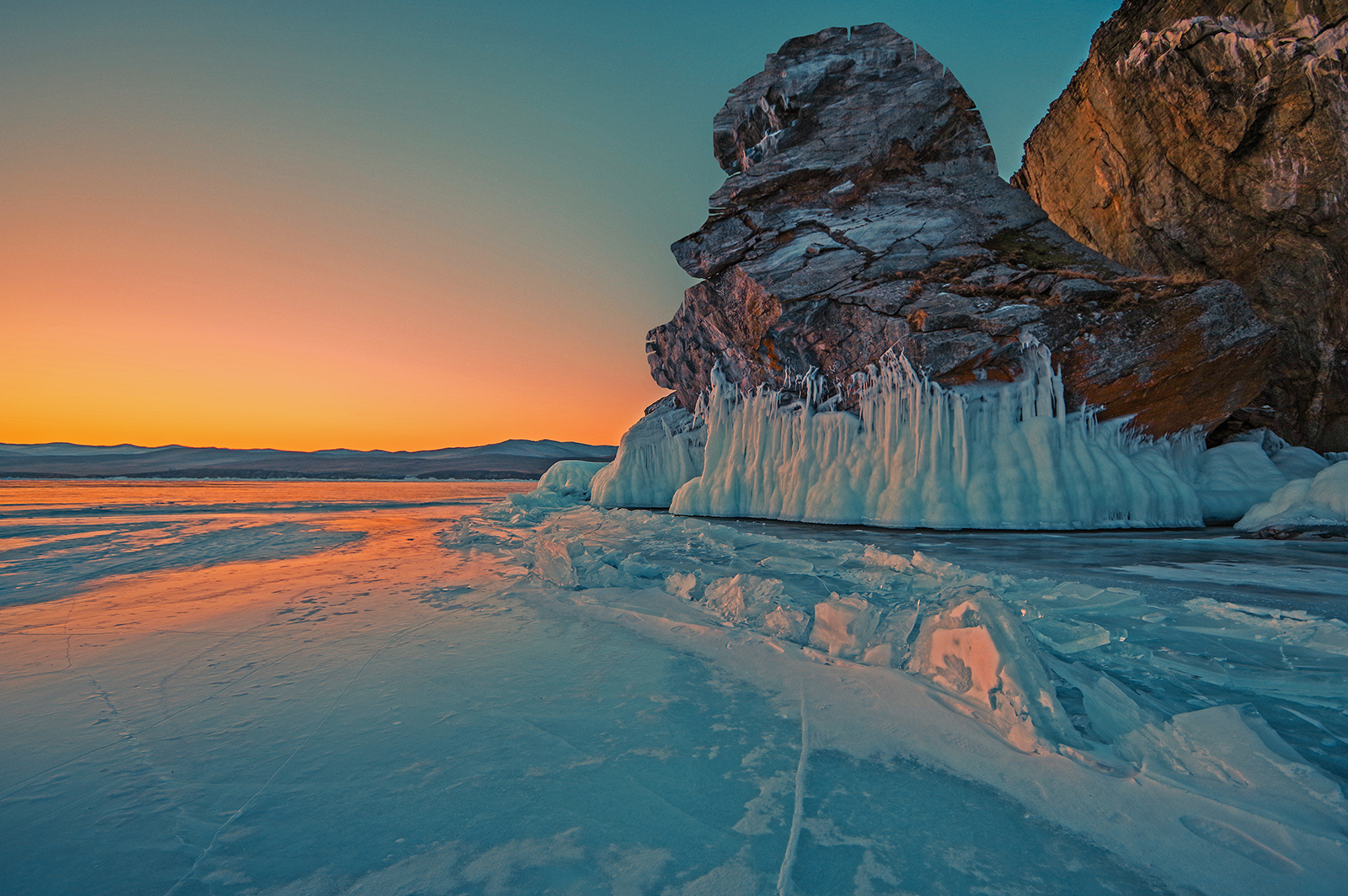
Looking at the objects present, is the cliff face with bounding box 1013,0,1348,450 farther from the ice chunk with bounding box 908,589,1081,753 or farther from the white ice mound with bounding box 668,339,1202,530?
the ice chunk with bounding box 908,589,1081,753

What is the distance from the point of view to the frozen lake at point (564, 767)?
1284mm

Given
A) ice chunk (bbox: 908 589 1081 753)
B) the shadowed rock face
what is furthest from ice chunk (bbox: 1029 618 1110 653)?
the shadowed rock face

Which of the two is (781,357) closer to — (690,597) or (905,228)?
(905,228)

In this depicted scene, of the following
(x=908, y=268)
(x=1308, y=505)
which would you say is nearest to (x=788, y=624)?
(x=1308, y=505)

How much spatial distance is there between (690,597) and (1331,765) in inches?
129

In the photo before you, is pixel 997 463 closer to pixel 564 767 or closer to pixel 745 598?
pixel 745 598

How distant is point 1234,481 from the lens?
1039 cm

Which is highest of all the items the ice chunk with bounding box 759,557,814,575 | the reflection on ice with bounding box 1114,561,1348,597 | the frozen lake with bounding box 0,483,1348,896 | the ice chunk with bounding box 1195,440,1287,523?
the ice chunk with bounding box 1195,440,1287,523

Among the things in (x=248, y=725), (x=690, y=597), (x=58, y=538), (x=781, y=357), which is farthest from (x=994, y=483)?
(x=58, y=538)

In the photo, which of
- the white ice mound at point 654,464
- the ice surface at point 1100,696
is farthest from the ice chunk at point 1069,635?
the white ice mound at point 654,464

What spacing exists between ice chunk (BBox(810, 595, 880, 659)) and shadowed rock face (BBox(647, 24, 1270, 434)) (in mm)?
9430

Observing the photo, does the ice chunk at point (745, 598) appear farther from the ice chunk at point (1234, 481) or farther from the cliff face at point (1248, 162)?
the cliff face at point (1248, 162)

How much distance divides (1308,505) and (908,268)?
301 inches

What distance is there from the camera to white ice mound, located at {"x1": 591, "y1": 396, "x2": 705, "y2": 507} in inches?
678
